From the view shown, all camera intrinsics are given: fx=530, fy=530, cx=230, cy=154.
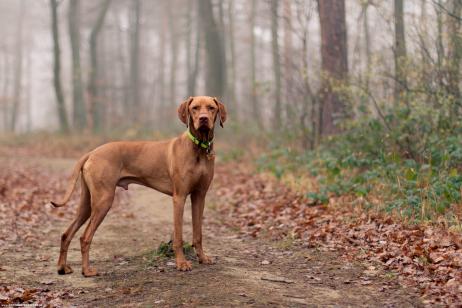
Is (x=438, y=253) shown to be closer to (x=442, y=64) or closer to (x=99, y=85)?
(x=442, y=64)

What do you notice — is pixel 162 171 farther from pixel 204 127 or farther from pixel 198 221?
pixel 204 127

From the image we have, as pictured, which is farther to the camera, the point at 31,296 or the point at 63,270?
the point at 63,270

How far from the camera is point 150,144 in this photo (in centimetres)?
626

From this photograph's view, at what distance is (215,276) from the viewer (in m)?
5.52

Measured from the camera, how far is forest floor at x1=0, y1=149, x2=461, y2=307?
4.94 m

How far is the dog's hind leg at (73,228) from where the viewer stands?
6.00 metres

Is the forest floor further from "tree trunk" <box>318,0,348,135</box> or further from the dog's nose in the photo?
"tree trunk" <box>318,0,348,135</box>

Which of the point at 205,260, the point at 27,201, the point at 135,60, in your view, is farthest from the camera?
the point at 135,60

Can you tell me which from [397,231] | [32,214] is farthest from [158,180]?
[32,214]

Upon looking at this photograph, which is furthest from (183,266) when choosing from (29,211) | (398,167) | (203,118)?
(29,211)

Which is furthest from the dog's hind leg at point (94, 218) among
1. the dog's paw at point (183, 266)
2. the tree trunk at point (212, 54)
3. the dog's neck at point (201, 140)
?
the tree trunk at point (212, 54)

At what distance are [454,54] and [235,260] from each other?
530cm

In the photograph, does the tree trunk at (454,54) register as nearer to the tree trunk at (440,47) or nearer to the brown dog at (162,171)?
the tree trunk at (440,47)

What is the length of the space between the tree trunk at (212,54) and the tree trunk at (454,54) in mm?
12086
